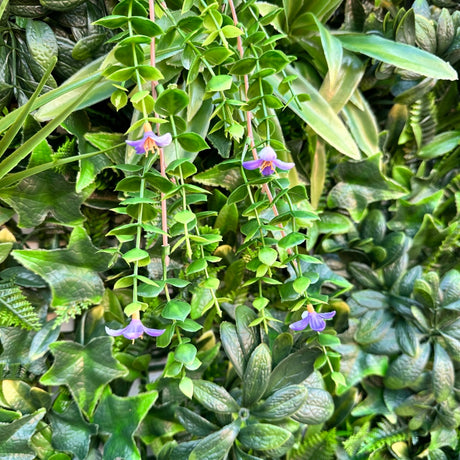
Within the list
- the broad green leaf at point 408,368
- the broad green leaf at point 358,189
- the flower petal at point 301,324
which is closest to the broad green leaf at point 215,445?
the flower petal at point 301,324

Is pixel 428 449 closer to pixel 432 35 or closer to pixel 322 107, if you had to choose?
pixel 322 107

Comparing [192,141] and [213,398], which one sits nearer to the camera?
[192,141]

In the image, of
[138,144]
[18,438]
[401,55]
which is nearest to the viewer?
[138,144]

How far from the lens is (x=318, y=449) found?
30.1 inches

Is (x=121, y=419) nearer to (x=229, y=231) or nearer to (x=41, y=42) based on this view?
(x=229, y=231)

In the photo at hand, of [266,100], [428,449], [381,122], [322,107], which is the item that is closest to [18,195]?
[266,100]

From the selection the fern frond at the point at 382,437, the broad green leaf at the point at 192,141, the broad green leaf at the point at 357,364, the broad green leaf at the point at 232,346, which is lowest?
the fern frond at the point at 382,437

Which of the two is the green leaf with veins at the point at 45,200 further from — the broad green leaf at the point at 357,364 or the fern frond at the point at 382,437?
the fern frond at the point at 382,437

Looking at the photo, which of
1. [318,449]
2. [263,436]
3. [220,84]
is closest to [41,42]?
[220,84]

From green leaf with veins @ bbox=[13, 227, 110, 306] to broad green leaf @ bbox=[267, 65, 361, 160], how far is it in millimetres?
385

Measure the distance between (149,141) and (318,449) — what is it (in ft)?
2.06

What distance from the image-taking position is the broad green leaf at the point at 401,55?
691mm

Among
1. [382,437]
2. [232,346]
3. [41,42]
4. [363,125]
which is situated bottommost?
[382,437]

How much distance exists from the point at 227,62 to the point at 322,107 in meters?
0.21
